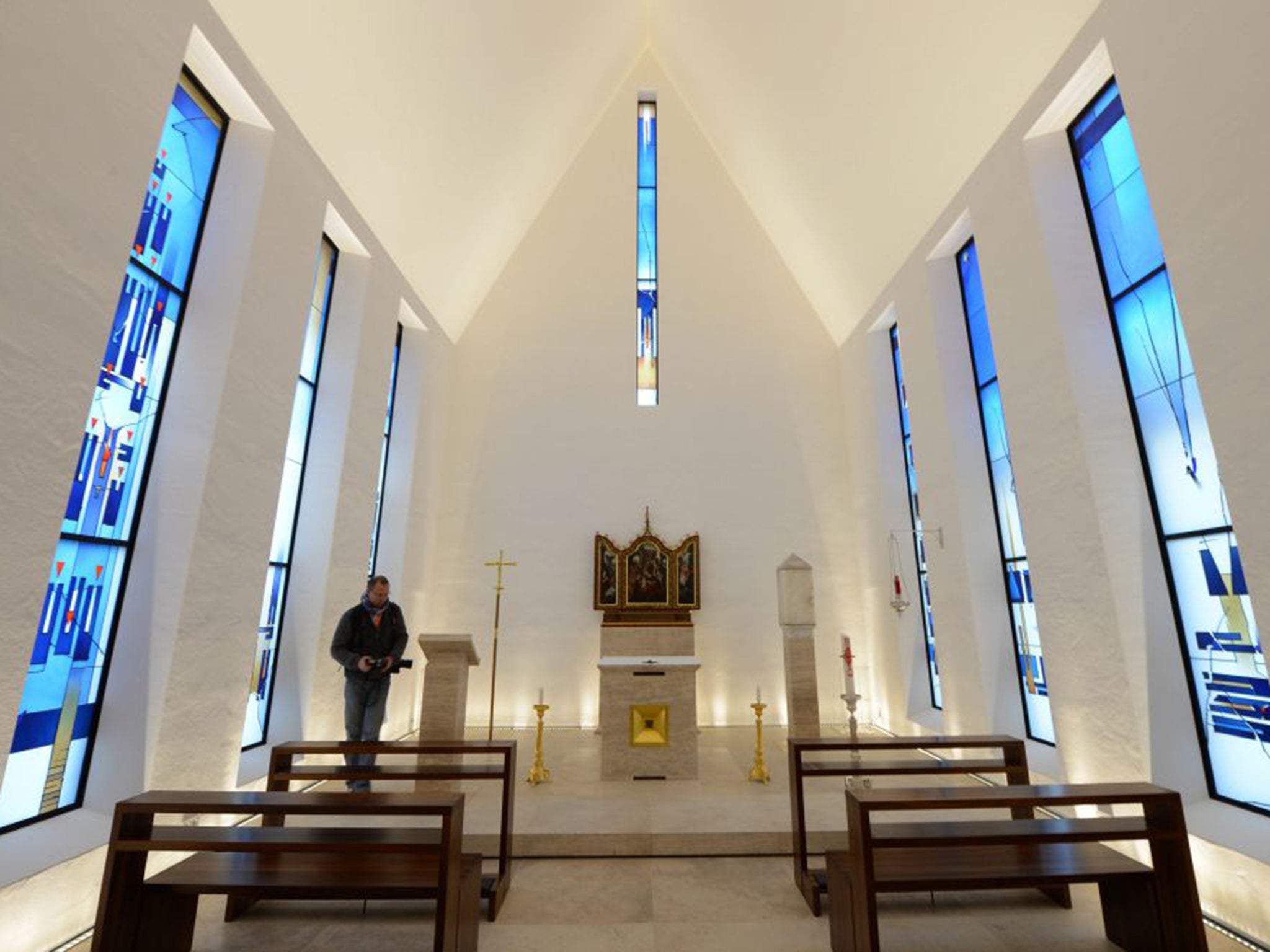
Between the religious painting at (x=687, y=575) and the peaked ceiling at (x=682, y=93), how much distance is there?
11.7 feet

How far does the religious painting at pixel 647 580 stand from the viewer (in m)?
7.59

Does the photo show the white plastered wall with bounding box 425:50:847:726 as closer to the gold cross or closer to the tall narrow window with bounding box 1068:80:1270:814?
the gold cross

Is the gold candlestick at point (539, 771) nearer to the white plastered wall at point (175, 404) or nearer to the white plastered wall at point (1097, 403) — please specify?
the white plastered wall at point (175, 404)

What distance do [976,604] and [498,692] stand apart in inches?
209

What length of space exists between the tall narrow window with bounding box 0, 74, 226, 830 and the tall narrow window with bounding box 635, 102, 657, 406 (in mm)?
5301

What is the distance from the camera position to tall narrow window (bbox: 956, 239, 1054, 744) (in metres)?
4.88

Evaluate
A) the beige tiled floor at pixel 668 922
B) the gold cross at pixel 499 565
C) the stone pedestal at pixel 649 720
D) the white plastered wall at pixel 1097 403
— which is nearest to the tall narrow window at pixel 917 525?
the white plastered wall at pixel 1097 403

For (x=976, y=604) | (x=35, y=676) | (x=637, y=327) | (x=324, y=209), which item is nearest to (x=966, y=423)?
(x=976, y=604)

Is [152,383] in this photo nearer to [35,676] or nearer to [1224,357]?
[35,676]

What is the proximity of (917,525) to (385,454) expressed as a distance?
6.08 meters

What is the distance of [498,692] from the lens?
755 centimetres

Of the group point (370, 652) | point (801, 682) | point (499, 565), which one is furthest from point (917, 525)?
point (370, 652)

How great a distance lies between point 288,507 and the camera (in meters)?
5.30

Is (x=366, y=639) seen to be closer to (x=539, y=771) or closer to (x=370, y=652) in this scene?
(x=370, y=652)
